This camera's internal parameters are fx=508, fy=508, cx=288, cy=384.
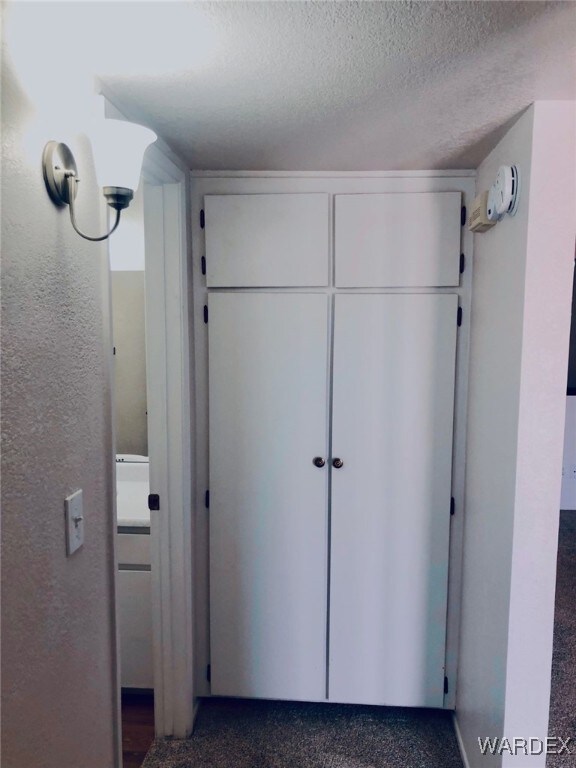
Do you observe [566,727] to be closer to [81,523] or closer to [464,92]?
[81,523]

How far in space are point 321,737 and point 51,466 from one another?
1.71m

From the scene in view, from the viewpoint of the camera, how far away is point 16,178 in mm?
892

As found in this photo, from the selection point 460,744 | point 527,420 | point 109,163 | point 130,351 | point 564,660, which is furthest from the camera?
point 564,660

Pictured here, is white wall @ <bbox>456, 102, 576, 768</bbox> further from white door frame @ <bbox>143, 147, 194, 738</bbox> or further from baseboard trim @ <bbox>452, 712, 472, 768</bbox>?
white door frame @ <bbox>143, 147, 194, 738</bbox>

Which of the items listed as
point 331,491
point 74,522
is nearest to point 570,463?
point 331,491

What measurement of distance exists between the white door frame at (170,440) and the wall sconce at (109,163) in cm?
86

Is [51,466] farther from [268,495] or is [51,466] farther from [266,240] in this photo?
[266,240]

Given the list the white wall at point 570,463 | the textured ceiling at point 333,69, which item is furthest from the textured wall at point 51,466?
the white wall at point 570,463

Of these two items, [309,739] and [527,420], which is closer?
[527,420]

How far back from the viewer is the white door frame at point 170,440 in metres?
1.91

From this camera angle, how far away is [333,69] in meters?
1.19

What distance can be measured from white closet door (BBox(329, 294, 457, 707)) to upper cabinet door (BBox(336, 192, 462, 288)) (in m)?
0.08

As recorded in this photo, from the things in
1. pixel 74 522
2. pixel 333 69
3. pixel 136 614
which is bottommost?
pixel 136 614

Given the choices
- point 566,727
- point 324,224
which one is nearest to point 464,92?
point 324,224
